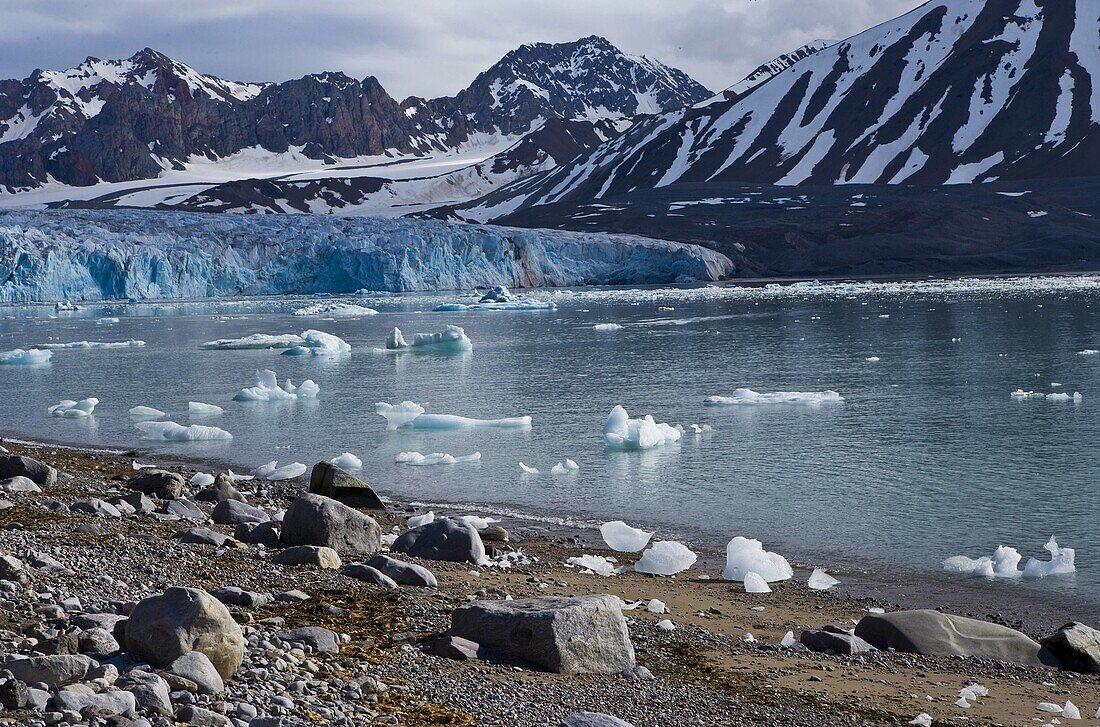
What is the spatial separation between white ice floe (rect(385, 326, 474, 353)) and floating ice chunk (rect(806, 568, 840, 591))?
15.5 meters

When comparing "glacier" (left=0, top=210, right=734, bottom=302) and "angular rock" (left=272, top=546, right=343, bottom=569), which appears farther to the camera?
"glacier" (left=0, top=210, right=734, bottom=302)

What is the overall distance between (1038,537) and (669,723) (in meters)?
4.62

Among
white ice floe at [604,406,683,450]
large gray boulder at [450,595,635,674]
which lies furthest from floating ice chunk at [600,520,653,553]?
white ice floe at [604,406,683,450]

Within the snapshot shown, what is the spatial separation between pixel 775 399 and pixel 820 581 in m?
7.41

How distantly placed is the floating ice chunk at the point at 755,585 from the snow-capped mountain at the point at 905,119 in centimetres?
9344

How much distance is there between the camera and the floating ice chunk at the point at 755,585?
6.36 metres

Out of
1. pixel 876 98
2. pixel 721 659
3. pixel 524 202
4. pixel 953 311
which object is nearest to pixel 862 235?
pixel 953 311

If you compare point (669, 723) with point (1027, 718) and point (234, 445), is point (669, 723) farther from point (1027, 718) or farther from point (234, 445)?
point (234, 445)

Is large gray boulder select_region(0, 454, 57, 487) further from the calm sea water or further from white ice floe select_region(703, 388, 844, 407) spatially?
white ice floe select_region(703, 388, 844, 407)

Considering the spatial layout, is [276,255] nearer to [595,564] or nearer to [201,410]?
[201,410]

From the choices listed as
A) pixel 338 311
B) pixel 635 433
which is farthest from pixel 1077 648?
pixel 338 311

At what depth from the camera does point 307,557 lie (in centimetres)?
594

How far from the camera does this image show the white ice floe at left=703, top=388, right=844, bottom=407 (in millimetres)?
13758

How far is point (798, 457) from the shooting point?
1041cm
